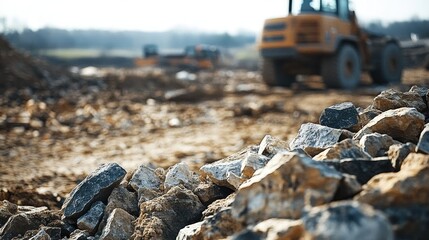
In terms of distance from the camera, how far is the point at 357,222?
3.29 feet

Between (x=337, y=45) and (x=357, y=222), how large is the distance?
29.8ft

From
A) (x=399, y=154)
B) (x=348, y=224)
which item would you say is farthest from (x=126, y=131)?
(x=348, y=224)

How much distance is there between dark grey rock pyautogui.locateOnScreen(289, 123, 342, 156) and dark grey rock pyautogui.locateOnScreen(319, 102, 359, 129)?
0.20 m

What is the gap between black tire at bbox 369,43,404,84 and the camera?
10977 mm

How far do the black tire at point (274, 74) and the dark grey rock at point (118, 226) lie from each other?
8.95m

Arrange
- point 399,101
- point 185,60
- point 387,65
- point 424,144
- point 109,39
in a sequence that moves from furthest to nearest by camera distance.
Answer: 1. point 109,39
2. point 185,60
3. point 387,65
4. point 399,101
5. point 424,144

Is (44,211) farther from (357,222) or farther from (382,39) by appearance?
(382,39)

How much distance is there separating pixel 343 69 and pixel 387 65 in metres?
2.16

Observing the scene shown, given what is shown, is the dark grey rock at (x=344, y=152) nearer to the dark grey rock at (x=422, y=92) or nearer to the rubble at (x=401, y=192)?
the rubble at (x=401, y=192)

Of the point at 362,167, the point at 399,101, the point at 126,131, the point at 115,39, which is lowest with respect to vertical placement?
the point at 126,131

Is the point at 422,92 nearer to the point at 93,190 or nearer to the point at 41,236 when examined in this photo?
the point at 93,190

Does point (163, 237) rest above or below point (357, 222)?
below

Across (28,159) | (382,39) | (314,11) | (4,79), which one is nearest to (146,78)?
(4,79)

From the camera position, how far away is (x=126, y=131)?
250 inches
